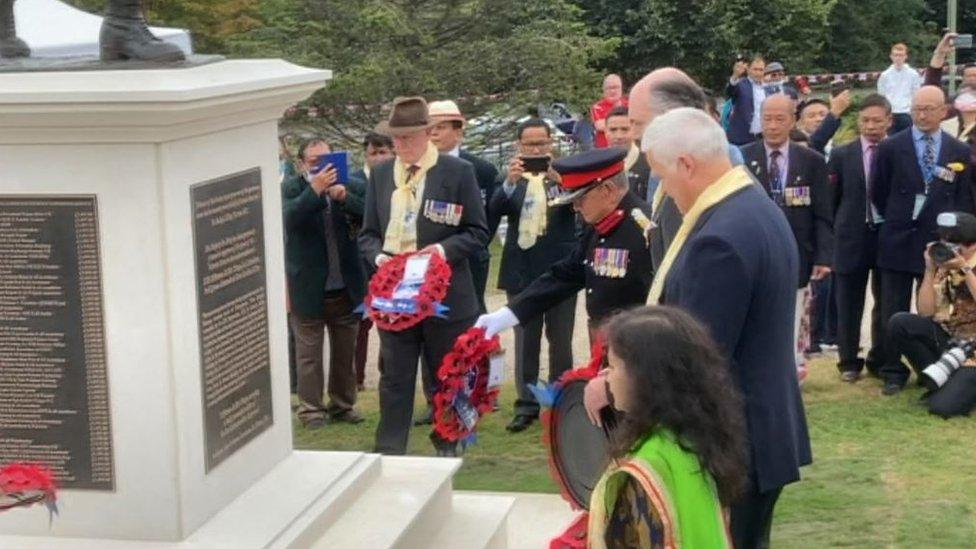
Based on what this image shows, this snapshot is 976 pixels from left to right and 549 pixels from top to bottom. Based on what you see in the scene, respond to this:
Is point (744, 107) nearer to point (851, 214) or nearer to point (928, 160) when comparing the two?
point (851, 214)

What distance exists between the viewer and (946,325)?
30.7 feet

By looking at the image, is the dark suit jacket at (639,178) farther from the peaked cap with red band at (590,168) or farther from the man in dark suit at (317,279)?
the peaked cap with red band at (590,168)

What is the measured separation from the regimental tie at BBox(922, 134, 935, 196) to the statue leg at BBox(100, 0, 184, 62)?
6190 mm

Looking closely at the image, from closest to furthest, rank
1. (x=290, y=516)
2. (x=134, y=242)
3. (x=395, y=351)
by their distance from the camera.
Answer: (x=134, y=242)
(x=290, y=516)
(x=395, y=351)

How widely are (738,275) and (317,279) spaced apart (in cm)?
504

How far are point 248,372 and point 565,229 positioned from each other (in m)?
4.29

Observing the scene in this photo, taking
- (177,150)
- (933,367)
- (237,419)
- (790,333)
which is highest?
(177,150)

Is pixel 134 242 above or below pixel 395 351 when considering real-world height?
above

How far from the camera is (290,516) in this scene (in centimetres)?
520

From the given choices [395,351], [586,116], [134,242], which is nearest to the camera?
[134,242]

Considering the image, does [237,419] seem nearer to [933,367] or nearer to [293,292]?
[293,292]

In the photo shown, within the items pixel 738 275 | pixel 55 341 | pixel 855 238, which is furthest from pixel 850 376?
pixel 55 341

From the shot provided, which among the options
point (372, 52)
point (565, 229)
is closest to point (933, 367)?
point (565, 229)

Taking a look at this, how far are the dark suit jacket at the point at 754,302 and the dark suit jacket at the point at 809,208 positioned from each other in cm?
471
